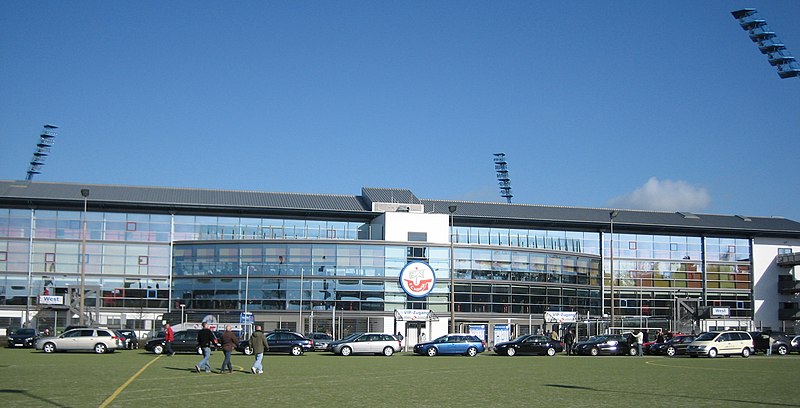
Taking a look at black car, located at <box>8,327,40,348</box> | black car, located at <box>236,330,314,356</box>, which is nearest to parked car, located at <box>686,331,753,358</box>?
black car, located at <box>236,330,314,356</box>

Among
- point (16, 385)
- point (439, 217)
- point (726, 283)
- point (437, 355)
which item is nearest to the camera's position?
point (16, 385)

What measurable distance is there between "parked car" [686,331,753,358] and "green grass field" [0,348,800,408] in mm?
13781

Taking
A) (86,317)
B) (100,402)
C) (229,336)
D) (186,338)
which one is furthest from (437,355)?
(86,317)

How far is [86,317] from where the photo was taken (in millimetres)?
87375

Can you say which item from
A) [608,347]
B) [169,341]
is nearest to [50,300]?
[169,341]

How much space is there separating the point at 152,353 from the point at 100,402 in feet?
108

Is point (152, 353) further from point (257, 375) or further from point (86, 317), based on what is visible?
point (86, 317)

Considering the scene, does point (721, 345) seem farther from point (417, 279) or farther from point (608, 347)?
point (417, 279)

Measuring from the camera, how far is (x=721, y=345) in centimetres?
5066

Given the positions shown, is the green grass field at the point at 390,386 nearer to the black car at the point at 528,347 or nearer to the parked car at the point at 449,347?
the parked car at the point at 449,347

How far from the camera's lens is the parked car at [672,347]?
52.6 m

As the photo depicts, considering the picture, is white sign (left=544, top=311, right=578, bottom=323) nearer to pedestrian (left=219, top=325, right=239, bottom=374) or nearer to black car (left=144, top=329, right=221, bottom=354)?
black car (left=144, top=329, right=221, bottom=354)

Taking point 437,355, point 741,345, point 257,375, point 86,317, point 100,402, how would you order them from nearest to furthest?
point 100,402, point 257,375, point 741,345, point 437,355, point 86,317

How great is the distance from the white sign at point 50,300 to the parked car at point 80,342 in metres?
32.3
